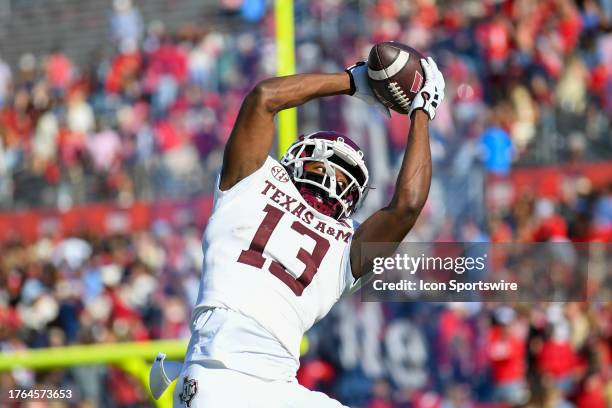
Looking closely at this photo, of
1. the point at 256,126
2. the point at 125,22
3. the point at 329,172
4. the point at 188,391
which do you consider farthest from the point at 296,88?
the point at 125,22

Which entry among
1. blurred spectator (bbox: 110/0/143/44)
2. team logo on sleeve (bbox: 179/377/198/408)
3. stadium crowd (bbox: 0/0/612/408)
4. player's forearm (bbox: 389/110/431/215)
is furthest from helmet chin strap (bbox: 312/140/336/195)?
blurred spectator (bbox: 110/0/143/44)

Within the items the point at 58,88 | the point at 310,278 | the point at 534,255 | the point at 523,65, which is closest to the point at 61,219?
the point at 58,88

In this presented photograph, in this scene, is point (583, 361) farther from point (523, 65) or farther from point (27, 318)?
point (27, 318)

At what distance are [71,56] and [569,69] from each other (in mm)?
6703

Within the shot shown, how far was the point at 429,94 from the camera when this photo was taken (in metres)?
3.51

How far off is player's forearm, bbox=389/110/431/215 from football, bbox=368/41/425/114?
163 millimetres

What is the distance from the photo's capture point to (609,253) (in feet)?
26.3

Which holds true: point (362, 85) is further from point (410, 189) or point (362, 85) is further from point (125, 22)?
point (125, 22)

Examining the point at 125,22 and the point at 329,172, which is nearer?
the point at 329,172

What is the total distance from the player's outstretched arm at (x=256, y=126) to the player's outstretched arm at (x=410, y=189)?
0.39 metres

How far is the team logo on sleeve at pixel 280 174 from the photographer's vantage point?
3570 mm

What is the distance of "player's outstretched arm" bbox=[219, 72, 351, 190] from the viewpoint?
11.6ft

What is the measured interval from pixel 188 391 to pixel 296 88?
1013 millimetres

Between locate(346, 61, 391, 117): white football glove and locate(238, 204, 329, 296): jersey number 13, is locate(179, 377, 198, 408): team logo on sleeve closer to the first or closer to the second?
locate(238, 204, 329, 296): jersey number 13
